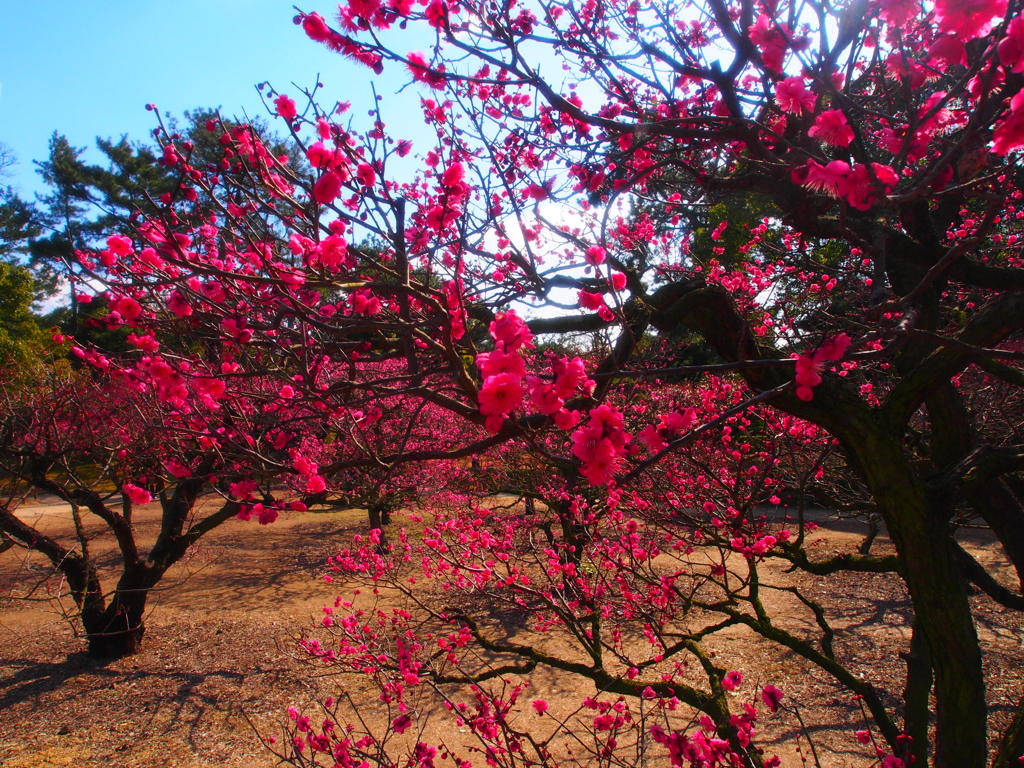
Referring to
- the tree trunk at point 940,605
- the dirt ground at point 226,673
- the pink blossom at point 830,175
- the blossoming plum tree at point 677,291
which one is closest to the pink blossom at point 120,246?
the blossoming plum tree at point 677,291

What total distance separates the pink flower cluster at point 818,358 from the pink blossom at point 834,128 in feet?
1.90

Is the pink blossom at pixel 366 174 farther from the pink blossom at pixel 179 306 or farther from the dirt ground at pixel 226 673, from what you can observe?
the dirt ground at pixel 226 673

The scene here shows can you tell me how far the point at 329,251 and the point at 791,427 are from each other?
14.8 feet

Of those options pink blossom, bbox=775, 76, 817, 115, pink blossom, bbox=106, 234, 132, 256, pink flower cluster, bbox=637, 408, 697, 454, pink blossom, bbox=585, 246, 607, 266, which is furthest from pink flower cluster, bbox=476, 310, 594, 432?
pink blossom, bbox=106, 234, 132, 256

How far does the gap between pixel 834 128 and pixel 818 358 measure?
0.70 meters

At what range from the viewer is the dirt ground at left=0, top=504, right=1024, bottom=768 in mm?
4656

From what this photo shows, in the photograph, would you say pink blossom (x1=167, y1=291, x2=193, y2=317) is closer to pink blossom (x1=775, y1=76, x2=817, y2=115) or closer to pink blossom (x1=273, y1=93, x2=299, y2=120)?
pink blossom (x1=273, y1=93, x2=299, y2=120)

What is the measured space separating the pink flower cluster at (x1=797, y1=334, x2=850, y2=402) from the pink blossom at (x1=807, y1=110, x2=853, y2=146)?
580 millimetres

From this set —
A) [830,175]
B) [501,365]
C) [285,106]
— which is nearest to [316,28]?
[285,106]

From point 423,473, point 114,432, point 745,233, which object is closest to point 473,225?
point 114,432

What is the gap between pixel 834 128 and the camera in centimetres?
175

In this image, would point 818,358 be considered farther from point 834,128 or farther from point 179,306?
point 179,306

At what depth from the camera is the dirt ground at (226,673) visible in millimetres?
4656

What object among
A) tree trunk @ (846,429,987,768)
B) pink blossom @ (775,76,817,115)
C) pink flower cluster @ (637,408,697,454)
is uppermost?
pink blossom @ (775,76,817,115)
